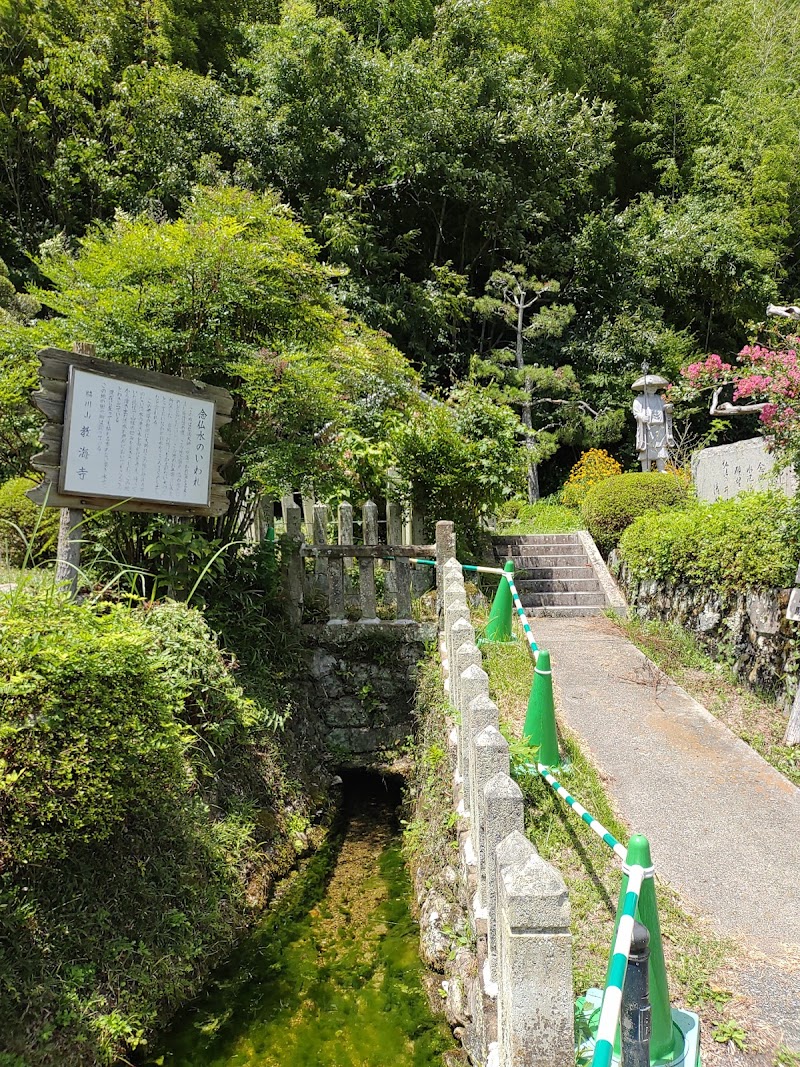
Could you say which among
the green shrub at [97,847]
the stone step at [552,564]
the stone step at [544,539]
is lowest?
the green shrub at [97,847]

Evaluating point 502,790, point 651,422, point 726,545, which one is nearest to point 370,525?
point 726,545

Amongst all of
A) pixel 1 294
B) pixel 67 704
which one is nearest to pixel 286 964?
pixel 67 704

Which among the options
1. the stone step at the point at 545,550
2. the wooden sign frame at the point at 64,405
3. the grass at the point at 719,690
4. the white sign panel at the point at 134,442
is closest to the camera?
the wooden sign frame at the point at 64,405

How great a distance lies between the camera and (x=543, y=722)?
4203 mm

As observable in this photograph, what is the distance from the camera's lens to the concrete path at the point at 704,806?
303 cm

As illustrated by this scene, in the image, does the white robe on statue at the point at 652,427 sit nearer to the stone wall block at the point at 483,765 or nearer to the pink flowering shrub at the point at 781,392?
the pink flowering shrub at the point at 781,392

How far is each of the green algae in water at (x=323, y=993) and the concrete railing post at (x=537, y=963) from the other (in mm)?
1764

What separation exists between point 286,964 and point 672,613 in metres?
5.87

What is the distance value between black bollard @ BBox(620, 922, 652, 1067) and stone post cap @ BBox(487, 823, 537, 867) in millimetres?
344

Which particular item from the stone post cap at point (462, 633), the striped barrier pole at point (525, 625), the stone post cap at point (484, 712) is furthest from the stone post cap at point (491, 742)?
the striped barrier pole at point (525, 625)

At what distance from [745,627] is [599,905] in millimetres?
4542

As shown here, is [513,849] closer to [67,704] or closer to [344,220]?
[67,704]

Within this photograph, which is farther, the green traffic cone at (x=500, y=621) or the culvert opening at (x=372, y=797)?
the green traffic cone at (x=500, y=621)

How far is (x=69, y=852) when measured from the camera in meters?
3.35
